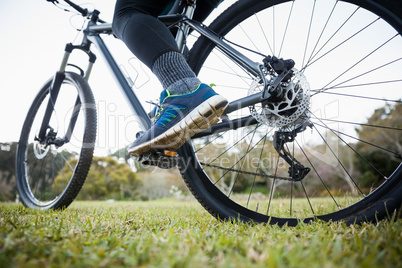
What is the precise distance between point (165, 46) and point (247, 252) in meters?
0.86

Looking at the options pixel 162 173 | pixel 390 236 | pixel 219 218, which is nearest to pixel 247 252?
pixel 390 236

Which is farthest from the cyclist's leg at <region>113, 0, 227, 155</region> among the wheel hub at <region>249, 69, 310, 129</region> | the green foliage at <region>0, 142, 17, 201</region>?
the green foliage at <region>0, 142, 17, 201</region>

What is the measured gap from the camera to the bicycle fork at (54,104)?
192 centimetres

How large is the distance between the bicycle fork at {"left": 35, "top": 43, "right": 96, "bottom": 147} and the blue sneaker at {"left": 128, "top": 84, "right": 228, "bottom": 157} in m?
1.16

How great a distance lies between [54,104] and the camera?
1.95 metres

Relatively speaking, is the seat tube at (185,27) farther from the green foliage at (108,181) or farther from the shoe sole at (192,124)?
the green foliage at (108,181)

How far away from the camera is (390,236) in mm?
633

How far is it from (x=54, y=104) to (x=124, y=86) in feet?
2.83

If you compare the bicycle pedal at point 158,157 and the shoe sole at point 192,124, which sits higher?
the shoe sole at point 192,124

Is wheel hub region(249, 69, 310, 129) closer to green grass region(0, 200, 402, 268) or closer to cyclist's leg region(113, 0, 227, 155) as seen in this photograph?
cyclist's leg region(113, 0, 227, 155)

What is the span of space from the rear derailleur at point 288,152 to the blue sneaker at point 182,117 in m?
0.38

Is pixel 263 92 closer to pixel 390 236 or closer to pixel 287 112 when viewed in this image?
pixel 287 112

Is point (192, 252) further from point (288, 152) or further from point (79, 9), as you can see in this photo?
point (79, 9)

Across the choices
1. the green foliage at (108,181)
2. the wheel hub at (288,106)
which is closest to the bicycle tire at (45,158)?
the wheel hub at (288,106)
